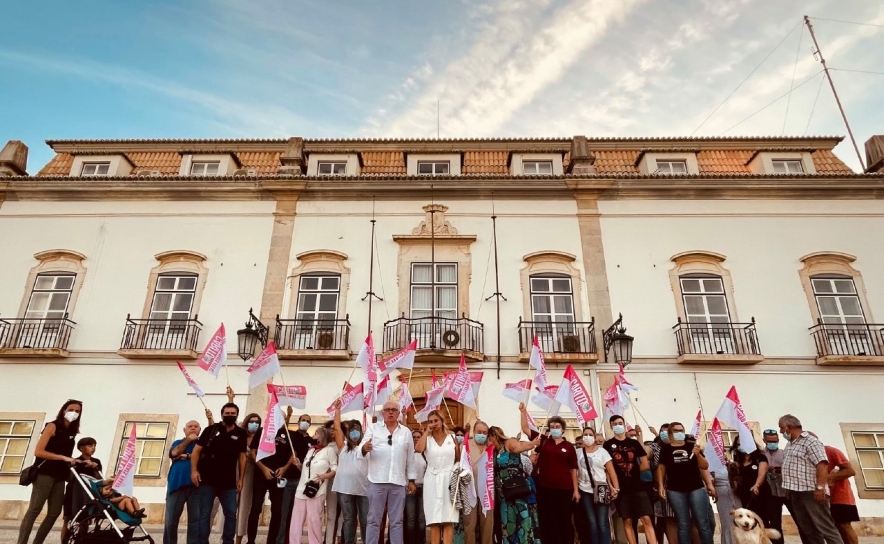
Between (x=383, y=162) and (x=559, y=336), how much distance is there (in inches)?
265

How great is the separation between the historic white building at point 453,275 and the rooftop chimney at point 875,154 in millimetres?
65

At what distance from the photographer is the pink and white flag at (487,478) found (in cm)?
611

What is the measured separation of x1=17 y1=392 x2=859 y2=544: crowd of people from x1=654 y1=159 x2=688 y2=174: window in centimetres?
875

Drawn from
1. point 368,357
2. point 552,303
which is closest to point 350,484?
point 368,357

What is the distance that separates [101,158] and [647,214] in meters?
14.5

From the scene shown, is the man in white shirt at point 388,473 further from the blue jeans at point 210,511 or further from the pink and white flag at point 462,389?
the pink and white flag at point 462,389

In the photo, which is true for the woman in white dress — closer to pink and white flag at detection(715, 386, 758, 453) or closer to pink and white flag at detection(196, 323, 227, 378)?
pink and white flag at detection(196, 323, 227, 378)

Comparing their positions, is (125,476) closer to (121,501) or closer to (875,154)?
(121,501)

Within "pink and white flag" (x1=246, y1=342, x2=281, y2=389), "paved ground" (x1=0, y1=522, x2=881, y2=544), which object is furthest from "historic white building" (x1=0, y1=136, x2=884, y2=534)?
"pink and white flag" (x1=246, y1=342, x2=281, y2=389)

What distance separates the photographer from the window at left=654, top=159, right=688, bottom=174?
Result: 14.0 meters

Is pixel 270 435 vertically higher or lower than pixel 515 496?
higher

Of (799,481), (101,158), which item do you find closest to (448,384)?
(799,481)

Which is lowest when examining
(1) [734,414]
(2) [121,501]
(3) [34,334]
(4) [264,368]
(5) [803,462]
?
(2) [121,501]

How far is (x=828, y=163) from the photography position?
14.0 m
